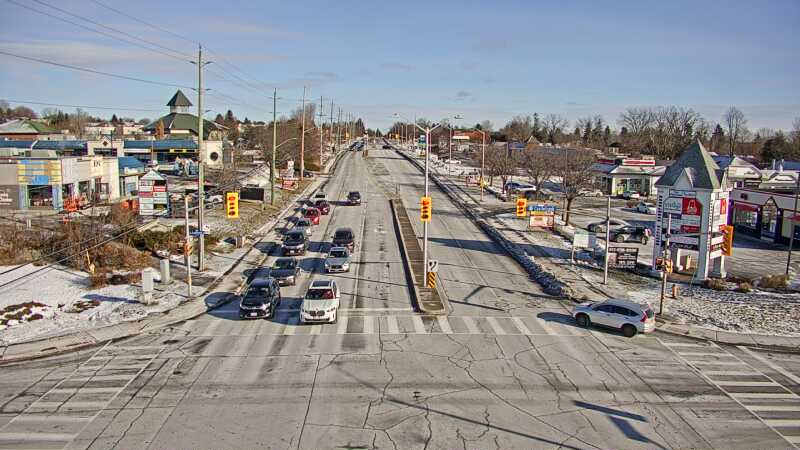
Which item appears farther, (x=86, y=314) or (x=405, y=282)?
(x=405, y=282)

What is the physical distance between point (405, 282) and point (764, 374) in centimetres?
1870

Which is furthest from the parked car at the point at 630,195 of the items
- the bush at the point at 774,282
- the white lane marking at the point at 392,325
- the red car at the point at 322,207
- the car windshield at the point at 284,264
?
the white lane marking at the point at 392,325

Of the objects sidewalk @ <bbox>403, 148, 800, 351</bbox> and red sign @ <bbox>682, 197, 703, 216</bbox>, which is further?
red sign @ <bbox>682, 197, 703, 216</bbox>

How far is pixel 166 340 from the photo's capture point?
26.2 meters

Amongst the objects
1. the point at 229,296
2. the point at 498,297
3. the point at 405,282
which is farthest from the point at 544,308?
the point at 229,296

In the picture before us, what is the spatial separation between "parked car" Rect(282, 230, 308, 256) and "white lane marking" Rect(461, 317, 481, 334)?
53.6 feet

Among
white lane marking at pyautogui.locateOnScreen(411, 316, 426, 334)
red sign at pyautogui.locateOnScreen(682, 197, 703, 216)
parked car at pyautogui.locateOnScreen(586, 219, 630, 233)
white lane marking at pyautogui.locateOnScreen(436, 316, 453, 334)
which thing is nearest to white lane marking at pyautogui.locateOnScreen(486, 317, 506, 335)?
white lane marking at pyautogui.locateOnScreen(436, 316, 453, 334)

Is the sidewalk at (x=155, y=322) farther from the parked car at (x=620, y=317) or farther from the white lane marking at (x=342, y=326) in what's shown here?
the parked car at (x=620, y=317)

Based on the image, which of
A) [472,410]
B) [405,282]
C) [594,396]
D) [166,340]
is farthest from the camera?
[405,282]

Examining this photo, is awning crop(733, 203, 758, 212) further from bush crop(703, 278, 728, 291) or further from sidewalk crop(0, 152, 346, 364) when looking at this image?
sidewalk crop(0, 152, 346, 364)

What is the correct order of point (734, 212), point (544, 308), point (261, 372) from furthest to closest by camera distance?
point (734, 212) < point (544, 308) < point (261, 372)

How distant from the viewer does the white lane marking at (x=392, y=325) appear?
2727 cm

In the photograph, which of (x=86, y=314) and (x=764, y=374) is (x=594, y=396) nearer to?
(x=764, y=374)

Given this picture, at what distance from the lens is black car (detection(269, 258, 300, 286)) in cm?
3516
